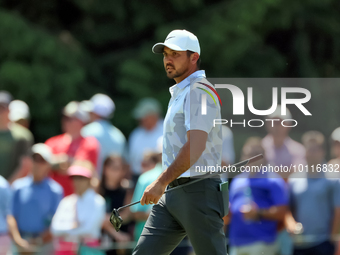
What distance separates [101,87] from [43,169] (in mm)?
6851

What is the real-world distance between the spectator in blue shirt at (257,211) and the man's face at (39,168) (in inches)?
79.5

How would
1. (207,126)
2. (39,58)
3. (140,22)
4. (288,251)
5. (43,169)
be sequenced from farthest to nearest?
(140,22)
(39,58)
(43,169)
(288,251)
(207,126)

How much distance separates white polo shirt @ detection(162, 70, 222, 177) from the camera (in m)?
3.85

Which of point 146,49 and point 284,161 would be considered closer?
point 284,161

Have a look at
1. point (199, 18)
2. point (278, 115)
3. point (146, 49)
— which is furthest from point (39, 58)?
point (278, 115)

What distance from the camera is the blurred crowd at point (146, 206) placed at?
19.8 ft

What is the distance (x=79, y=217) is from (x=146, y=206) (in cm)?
69

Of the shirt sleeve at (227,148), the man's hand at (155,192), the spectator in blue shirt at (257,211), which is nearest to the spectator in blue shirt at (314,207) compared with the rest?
the spectator in blue shirt at (257,211)

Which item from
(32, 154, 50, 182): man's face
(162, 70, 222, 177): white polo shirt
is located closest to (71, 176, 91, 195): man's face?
(32, 154, 50, 182): man's face

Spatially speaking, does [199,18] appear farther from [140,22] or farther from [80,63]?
[80,63]

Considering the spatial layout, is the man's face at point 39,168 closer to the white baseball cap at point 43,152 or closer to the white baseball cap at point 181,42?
the white baseball cap at point 43,152

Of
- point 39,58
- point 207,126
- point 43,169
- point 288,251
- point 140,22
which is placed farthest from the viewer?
point 140,22

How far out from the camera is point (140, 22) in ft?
42.9

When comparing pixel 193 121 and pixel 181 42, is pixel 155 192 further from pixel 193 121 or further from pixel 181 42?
pixel 181 42
